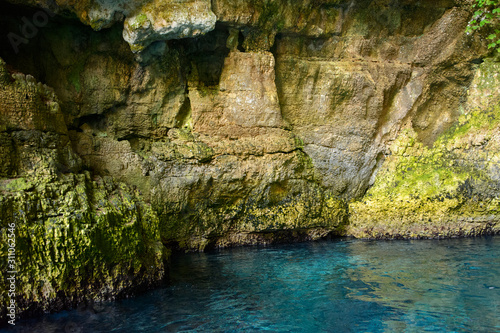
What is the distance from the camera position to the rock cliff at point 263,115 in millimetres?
7816

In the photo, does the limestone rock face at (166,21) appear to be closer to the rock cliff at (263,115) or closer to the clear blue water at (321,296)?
the rock cliff at (263,115)

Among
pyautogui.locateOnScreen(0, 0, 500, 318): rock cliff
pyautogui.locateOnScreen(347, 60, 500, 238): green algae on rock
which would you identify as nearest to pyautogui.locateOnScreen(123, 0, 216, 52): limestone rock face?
pyautogui.locateOnScreen(0, 0, 500, 318): rock cliff

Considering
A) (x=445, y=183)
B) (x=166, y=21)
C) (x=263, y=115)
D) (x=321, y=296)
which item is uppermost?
(x=166, y=21)

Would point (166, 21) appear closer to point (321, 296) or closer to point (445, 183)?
point (321, 296)

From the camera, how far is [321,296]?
6.06m

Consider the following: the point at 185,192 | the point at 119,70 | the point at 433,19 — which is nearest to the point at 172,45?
the point at 119,70

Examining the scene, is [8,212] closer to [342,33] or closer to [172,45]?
[172,45]

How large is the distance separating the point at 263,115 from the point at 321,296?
5.02m

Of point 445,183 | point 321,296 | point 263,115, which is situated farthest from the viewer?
point 445,183

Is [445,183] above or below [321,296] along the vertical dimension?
above

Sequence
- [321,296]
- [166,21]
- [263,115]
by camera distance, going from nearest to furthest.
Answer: [321,296] → [166,21] → [263,115]

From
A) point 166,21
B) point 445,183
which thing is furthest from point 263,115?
point 445,183

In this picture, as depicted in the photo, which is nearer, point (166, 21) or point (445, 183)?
point (166, 21)

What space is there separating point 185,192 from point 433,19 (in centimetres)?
803
